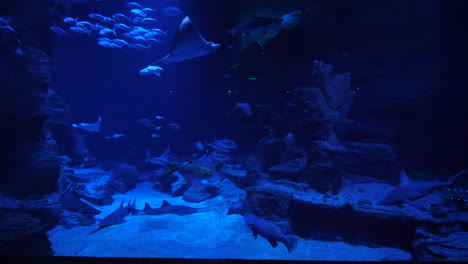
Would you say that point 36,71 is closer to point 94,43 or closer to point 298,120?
point 298,120

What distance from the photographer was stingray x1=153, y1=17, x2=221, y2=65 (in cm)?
358

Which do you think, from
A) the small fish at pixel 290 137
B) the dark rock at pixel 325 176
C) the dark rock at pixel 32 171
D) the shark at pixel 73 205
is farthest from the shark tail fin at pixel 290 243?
the dark rock at pixel 32 171

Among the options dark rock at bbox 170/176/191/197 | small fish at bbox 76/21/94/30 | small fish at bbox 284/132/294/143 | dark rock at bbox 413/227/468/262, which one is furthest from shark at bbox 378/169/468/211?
small fish at bbox 76/21/94/30

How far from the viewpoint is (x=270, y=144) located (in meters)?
8.82

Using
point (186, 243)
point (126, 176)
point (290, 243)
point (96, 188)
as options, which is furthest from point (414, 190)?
point (126, 176)

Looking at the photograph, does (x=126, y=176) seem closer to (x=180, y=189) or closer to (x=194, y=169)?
(x=180, y=189)

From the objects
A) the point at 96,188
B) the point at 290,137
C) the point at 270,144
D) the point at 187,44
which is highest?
the point at 187,44

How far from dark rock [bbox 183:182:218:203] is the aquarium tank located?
0.27 feet

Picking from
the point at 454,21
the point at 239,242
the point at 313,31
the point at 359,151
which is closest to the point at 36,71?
the point at 239,242

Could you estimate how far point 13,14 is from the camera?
7.47m

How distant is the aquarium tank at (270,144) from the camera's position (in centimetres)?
413

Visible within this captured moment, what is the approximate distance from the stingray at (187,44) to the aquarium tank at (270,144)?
Answer: 0.02m

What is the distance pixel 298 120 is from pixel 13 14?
33.5 ft

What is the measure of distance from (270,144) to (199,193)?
10.9ft
